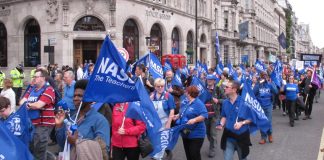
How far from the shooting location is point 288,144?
1038cm

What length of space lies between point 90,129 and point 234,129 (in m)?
3.06

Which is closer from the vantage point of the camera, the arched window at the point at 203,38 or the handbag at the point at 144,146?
the handbag at the point at 144,146

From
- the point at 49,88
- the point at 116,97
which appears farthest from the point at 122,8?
the point at 116,97

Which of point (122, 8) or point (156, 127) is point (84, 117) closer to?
point (156, 127)

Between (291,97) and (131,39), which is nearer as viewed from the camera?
(291,97)

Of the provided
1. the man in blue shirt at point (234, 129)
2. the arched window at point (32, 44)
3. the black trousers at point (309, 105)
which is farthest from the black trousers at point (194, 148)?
the arched window at point (32, 44)

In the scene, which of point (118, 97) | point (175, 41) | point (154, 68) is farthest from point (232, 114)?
point (175, 41)

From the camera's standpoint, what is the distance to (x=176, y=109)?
8.23 metres

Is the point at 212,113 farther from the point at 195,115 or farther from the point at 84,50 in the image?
the point at 84,50

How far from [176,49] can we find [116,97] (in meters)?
34.6

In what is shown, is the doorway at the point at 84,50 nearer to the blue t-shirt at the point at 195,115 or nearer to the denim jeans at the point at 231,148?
the blue t-shirt at the point at 195,115

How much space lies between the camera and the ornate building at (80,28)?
28953 millimetres

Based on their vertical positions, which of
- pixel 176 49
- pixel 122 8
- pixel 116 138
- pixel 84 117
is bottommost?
pixel 116 138

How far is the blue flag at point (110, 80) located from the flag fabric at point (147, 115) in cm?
130
